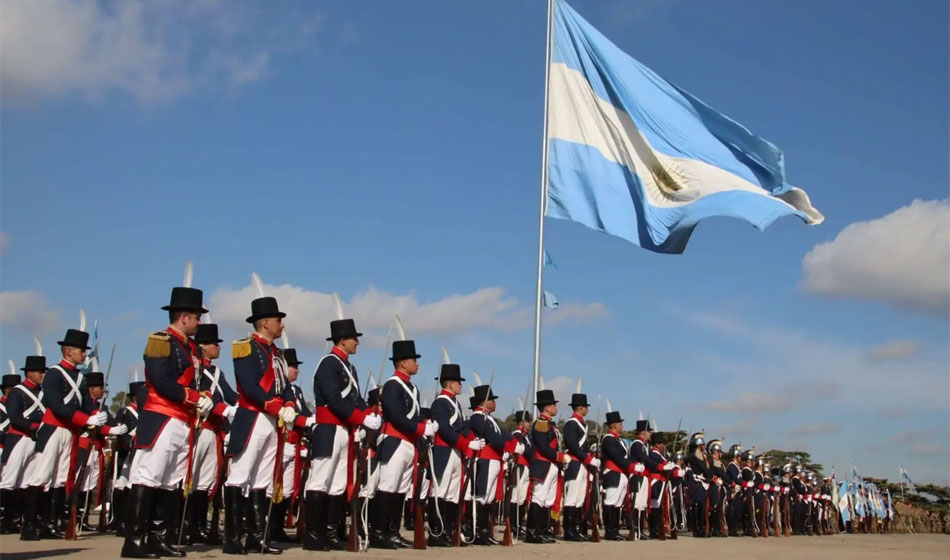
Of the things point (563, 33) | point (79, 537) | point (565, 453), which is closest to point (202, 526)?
point (79, 537)

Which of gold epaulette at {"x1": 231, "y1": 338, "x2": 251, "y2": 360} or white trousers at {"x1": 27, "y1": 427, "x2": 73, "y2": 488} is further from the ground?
gold epaulette at {"x1": 231, "y1": 338, "x2": 251, "y2": 360}

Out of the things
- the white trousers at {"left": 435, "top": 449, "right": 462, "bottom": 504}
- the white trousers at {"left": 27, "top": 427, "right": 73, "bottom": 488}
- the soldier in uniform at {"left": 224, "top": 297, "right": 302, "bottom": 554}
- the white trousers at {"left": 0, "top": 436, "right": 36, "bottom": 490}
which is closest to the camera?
the soldier in uniform at {"left": 224, "top": 297, "right": 302, "bottom": 554}

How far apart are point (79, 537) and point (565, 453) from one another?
737cm

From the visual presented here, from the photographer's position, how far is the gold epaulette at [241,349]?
8758 millimetres

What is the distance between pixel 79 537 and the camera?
37.7ft

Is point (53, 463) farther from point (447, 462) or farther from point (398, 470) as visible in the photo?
point (447, 462)

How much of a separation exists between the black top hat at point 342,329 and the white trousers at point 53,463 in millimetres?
3963

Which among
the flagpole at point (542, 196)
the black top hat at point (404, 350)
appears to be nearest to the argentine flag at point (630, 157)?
the flagpole at point (542, 196)

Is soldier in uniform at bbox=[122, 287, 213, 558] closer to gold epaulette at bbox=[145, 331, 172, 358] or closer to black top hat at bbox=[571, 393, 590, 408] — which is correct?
gold epaulette at bbox=[145, 331, 172, 358]

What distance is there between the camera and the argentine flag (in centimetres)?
1548

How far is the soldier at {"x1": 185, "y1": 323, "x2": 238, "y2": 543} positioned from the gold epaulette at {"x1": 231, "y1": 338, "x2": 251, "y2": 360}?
40 cm

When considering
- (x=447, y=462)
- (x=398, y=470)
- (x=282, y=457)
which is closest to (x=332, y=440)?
(x=282, y=457)

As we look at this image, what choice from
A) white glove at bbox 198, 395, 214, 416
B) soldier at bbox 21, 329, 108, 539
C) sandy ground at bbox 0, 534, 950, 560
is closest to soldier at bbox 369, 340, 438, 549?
sandy ground at bbox 0, 534, 950, 560

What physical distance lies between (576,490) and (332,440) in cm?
625
